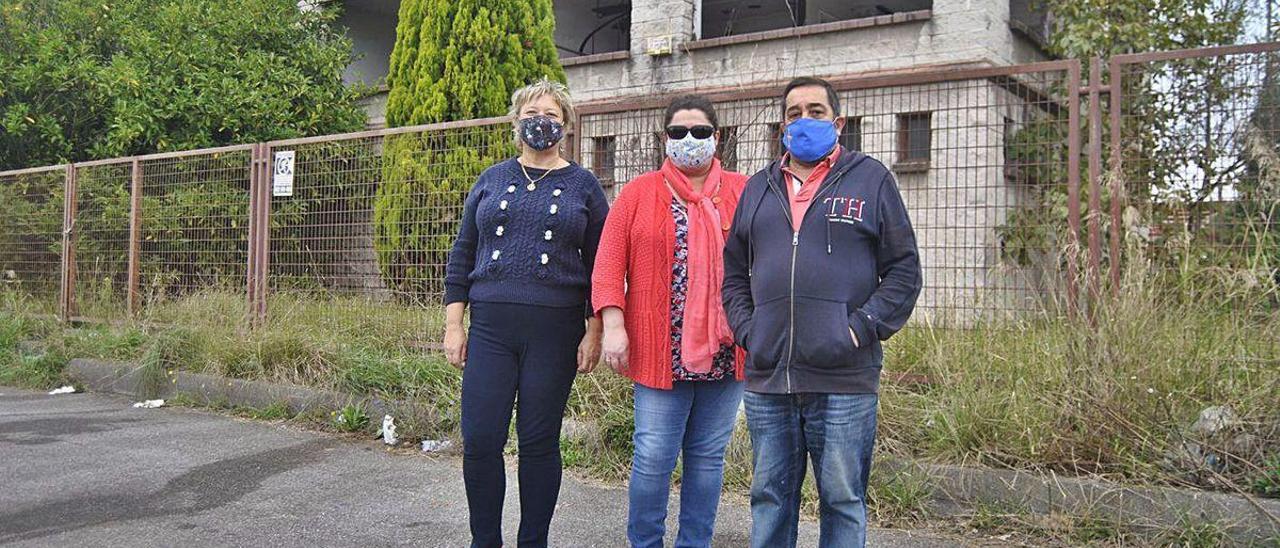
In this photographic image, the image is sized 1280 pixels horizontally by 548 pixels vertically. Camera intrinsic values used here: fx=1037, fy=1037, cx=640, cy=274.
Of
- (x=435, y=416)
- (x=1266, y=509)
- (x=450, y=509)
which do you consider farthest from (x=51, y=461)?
(x=1266, y=509)

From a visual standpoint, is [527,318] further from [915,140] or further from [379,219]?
[379,219]

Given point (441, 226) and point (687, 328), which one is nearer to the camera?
point (687, 328)

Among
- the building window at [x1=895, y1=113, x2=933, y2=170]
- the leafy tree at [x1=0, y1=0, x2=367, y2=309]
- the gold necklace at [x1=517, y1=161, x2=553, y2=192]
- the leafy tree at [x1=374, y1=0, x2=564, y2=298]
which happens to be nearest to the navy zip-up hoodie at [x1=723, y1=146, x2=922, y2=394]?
the gold necklace at [x1=517, y1=161, x2=553, y2=192]

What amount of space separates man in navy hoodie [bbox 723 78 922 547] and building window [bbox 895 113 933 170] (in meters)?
3.19

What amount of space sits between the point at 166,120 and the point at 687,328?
10962 mm

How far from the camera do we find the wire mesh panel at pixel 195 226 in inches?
344

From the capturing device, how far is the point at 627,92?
44.5ft

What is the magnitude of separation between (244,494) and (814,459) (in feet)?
10.9

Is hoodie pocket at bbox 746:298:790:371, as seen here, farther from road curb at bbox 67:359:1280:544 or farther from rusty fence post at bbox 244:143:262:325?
rusty fence post at bbox 244:143:262:325

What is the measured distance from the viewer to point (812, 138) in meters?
3.16

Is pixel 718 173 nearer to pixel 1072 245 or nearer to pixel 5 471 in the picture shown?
pixel 1072 245

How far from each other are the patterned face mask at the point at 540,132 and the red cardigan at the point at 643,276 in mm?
409

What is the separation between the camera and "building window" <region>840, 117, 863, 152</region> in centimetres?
689

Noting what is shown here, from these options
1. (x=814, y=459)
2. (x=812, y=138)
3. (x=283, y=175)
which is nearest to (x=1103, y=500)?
(x=814, y=459)
